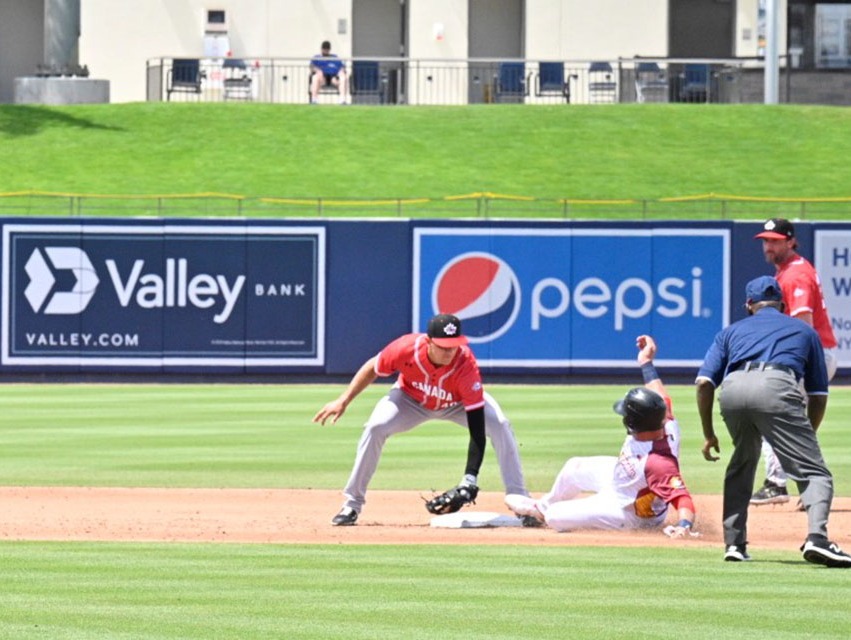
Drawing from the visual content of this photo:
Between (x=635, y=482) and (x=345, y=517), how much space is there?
2.10 metres

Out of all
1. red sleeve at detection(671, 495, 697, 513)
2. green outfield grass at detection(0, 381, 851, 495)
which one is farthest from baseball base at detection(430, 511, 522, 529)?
green outfield grass at detection(0, 381, 851, 495)

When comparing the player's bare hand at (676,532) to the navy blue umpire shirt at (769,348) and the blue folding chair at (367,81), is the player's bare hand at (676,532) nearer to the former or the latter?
the navy blue umpire shirt at (769,348)

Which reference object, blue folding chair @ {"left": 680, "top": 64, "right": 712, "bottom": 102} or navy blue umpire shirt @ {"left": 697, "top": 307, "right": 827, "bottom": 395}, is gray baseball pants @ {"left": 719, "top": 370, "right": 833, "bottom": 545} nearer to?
navy blue umpire shirt @ {"left": 697, "top": 307, "right": 827, "bottom": 395}

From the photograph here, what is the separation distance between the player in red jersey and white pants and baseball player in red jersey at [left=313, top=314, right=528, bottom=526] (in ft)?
1.39

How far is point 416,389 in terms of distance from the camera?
12.1 meters

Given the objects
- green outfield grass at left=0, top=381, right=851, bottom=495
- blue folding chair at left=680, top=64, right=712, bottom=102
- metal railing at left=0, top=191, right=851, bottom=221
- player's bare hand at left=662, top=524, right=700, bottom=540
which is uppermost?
blue folding chair at left=680, top=64, right=712, bottom=102

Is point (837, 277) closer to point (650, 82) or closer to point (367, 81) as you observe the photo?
point (650, 82)

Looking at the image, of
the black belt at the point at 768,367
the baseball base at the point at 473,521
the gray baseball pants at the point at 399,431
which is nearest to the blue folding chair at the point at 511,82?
the baseball base at the point at 473,521

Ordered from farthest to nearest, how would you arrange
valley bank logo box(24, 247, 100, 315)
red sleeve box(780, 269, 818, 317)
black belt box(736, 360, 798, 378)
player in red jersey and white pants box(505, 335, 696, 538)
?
valley bank logo box(24, 247, 100, 315) → red sleeve box(780, 269, 818, 317) → player in red jersey and white pants box(505, 335, 696, 538) → black belt box(736, 360, 798, 378)

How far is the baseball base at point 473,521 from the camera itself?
12.3 meters

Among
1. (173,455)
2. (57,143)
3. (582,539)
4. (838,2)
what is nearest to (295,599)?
(582,539)

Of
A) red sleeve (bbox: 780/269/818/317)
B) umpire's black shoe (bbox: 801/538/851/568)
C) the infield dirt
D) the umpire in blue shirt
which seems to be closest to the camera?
umpire's black shoe (bbox: 801/538/851/568)

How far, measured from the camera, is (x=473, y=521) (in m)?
12.4

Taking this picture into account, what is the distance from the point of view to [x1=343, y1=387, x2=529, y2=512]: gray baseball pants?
12.1 metres
